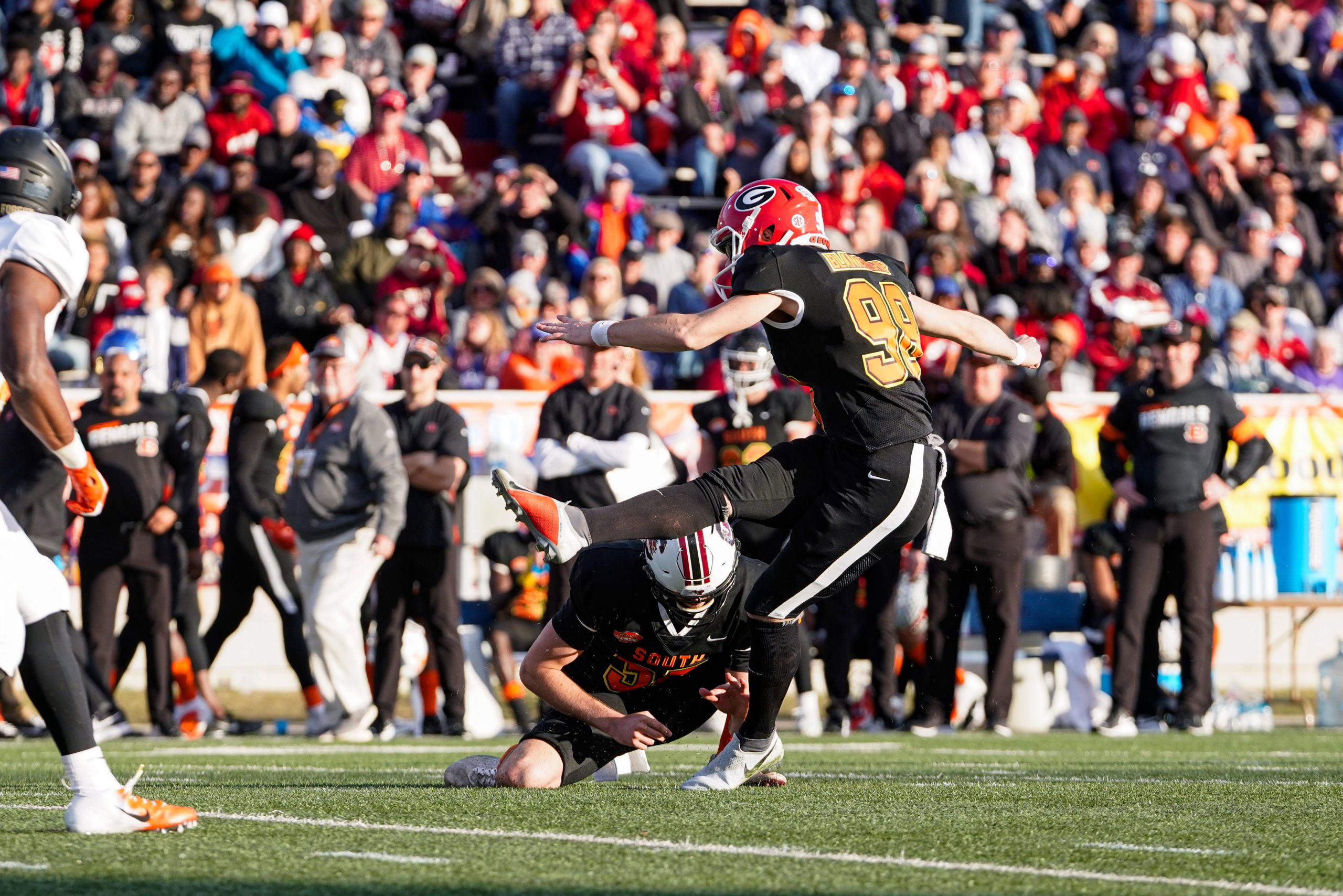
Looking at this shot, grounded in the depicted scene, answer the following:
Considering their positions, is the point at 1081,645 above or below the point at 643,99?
below

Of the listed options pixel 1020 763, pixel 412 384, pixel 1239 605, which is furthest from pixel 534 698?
pixel 1020 763

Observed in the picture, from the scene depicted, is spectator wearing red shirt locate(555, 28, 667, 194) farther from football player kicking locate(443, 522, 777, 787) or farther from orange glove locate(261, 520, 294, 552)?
football player kicking locate(443, 522, 777, 787)

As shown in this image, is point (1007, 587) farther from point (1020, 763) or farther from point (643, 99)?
point (643, 99)

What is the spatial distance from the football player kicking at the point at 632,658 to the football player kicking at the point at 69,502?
165 cm

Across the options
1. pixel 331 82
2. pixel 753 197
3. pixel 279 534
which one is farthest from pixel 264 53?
pixel 753 197

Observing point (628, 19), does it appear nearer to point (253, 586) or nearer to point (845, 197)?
point (845, 197)

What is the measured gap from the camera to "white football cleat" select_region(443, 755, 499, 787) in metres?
6.56

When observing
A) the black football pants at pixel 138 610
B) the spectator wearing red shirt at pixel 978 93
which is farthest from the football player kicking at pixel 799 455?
the spectator wearing red shirt at pixel 978 93

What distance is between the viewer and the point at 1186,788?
664 cm

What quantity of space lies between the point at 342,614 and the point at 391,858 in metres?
6.03

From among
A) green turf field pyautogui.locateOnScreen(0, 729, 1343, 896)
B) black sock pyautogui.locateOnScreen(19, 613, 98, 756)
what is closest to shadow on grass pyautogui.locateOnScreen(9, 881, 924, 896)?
green turf field pyautogui.locateOnScreen(0, 729, 1343, 896)

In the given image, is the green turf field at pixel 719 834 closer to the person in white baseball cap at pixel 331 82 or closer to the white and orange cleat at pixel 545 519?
the white and orange cleat at pixel 545 519

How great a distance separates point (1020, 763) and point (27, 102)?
1049 centimetres

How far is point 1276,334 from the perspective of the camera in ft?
49.6
